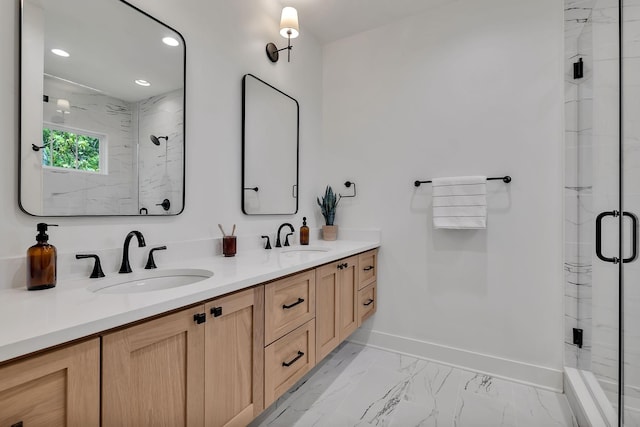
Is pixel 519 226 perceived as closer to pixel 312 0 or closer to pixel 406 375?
pixel 406 375

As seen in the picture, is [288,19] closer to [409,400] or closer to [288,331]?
[288,331]

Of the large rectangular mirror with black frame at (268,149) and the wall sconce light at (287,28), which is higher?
the wall sconce light at (287,28)

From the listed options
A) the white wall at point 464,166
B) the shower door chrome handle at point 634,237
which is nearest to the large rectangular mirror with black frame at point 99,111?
the white wall at point 464,166

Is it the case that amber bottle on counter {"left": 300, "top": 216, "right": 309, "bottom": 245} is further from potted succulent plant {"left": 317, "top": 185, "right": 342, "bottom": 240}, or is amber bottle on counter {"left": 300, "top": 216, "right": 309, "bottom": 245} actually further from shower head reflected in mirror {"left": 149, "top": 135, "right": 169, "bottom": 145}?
shower head reflected in mirror {"left": 149, "top": 135, "right": 169, "bottom": 145}

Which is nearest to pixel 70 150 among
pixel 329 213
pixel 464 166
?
pixel 329 213

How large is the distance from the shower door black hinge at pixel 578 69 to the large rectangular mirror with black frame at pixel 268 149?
69.4 inches

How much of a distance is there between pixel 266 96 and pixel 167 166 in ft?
2.99

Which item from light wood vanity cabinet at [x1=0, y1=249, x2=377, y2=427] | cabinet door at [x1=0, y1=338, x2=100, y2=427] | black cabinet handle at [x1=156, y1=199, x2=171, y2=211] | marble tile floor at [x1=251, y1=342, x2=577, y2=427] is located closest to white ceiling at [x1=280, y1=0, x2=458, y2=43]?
black cabinet handle at [x1=156, y1=199, x2=171, y2=211]

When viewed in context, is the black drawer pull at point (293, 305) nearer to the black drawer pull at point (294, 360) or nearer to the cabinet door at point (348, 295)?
the black drawer pull at point (294, 360)

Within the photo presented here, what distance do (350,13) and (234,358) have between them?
2.37 meters

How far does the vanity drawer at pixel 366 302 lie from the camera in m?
2.17

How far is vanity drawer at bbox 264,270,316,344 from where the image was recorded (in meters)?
1.31

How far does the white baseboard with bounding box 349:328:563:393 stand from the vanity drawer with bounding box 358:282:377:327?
244 mm

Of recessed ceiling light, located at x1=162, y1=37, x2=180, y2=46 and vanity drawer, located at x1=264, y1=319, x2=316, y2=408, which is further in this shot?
recessed ceiling light, located at x1=162, y1=37, x2=180, y2=46
